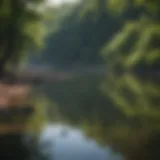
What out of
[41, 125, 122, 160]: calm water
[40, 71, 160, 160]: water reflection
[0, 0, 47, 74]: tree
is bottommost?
[41, 125, 122, 160]: calm water

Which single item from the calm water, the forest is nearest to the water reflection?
the forest

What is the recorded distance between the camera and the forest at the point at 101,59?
5.16 metres

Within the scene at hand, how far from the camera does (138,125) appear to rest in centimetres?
520

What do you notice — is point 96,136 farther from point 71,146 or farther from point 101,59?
point 101,59

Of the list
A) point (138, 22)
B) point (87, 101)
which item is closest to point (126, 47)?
point (138, 22)

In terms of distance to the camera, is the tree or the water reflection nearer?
the water reflection

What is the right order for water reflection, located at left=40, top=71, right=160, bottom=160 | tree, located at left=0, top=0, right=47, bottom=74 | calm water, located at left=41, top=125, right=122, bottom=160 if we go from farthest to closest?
tree, located at left=0, top=0, right=47, bottom=74 < water reflection, located at left=40, top=71, right=160, bottom=160 < calm water, located at left=41, top=125, right=122, bottom=160

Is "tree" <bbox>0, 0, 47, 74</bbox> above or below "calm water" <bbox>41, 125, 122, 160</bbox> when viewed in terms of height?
above

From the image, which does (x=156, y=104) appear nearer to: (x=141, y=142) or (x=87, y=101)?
(x=87, y=101)

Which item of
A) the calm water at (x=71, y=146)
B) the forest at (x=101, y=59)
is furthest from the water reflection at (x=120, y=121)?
the calm water at (x=71, y=146)

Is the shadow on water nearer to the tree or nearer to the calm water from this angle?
the calm water

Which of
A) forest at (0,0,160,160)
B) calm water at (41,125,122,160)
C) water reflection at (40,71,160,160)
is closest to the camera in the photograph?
calm water at (41,125,122,160)

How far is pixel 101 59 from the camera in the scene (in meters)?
20.6

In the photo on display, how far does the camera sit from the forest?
5.16m
